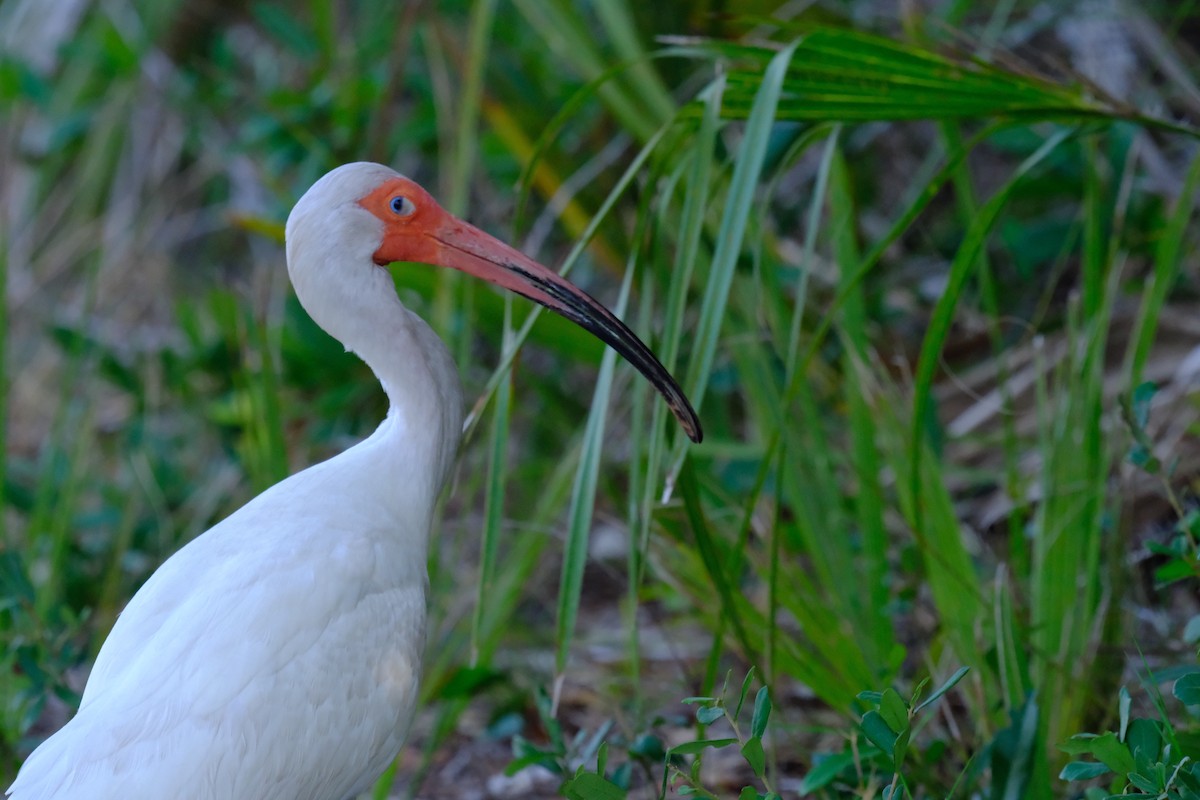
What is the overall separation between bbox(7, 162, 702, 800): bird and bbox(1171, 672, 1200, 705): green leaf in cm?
A: 82

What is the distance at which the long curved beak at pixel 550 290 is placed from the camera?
2.32 metres

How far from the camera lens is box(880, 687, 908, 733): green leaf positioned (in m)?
1.89

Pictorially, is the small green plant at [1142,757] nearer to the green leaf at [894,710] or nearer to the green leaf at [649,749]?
the green leaf at [894,710]

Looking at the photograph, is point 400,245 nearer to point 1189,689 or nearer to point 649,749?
point 649,749

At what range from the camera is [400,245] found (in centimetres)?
252

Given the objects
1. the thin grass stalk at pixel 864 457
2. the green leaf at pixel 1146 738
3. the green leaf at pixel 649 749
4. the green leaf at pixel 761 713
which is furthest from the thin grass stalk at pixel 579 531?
the green leaf at pixel 1146 738

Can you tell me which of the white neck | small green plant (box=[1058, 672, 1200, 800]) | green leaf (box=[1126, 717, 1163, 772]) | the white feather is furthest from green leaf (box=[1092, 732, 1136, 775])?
the white neck

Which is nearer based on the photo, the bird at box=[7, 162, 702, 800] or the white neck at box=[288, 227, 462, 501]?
the bird at box=[7, 162, 702, 800]

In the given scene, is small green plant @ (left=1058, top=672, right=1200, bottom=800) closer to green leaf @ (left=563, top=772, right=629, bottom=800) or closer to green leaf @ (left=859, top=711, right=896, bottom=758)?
green leaf @ (left=859, top=711, right=896, bottom=758)

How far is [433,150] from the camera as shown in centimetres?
546

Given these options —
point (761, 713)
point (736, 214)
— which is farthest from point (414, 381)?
point (761, 713)

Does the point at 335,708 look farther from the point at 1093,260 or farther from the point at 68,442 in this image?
the point at 68,442

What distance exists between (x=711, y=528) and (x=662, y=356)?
808 millimetres

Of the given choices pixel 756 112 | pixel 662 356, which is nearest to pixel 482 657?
pixel 662 356
